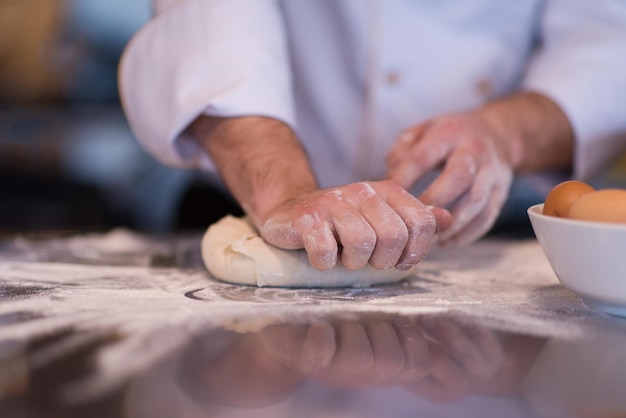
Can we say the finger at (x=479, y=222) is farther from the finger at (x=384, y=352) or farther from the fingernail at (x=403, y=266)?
the finger at (x=384, y=352)

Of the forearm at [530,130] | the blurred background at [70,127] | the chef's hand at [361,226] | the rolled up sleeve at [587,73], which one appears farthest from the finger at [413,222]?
the blurred background at [70,127]

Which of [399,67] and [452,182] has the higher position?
[399,67]

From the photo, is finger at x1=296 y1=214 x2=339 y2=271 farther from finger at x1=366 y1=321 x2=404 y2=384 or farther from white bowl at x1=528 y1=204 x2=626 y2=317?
white bowl at x1=528 y1=204 x2=626 y2=317

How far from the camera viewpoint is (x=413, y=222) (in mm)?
793

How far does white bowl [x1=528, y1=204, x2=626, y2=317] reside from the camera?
67cm

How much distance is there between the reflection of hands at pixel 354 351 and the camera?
58cm

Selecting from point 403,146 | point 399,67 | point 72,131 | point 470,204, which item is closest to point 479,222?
→ point 470,204

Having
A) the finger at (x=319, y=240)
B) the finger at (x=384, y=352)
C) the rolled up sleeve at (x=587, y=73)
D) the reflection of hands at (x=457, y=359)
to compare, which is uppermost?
the rolled up sleeve at (x=587, y=73)

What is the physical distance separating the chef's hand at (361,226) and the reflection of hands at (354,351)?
0.29 feet

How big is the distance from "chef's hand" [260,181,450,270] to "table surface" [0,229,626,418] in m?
0.06

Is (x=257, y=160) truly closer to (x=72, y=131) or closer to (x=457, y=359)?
(x=457, y=359)

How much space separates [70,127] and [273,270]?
2.13 m

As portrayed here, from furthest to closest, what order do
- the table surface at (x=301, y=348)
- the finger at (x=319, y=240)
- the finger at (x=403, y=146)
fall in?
the finger at (x=403, y=146), the finger at (x=319, y=240), the table surface at (x=301, y=348)

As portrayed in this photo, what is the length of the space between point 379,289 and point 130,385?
1.36ft
